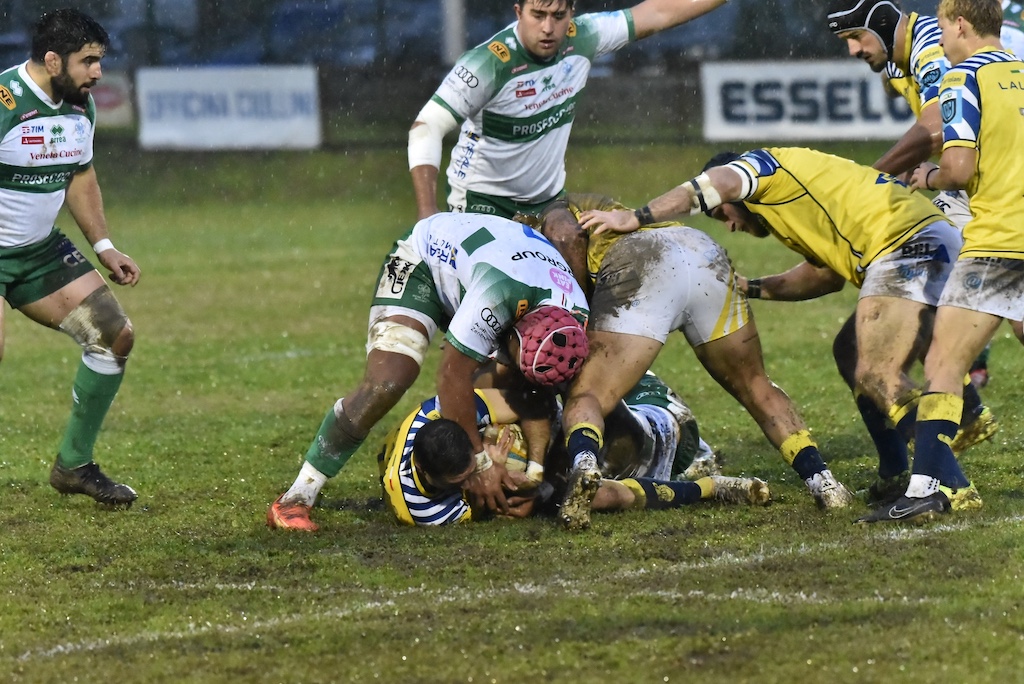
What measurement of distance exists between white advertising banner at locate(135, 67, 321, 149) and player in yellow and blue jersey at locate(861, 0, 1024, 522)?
54.6 ft

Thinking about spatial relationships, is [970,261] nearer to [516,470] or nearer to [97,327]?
A: [516,470]

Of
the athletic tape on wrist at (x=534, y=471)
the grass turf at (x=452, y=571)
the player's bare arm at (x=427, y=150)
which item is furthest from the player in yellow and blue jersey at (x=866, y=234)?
the player's bare arm at (x=427, y=150)

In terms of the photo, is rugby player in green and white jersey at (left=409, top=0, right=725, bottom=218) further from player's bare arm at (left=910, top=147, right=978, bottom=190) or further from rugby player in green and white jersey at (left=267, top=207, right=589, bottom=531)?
player's bare arm at (left=910, top=147, right=978, bottom=190)

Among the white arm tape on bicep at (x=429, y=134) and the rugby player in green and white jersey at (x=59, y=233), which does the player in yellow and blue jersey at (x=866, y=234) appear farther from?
the rugby player in green and white jersey at (x=59, y=233)

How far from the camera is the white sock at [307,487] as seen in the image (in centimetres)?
649

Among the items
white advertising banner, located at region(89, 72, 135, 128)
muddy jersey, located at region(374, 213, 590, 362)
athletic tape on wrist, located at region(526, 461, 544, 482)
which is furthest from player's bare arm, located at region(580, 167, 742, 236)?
white advertising banner, located at region(89, 72, 135, 128)

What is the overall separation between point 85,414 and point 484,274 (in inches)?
92.7

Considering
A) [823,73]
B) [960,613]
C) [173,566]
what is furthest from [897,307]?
[823,73]

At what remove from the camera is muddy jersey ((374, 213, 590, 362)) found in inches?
239

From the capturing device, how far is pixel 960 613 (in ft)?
15.4

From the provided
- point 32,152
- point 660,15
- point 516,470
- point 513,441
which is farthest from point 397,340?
point 660,15

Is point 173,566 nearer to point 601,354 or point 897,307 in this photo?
point 601,354

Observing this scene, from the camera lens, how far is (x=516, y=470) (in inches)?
255

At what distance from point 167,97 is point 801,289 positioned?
52.7 ft
